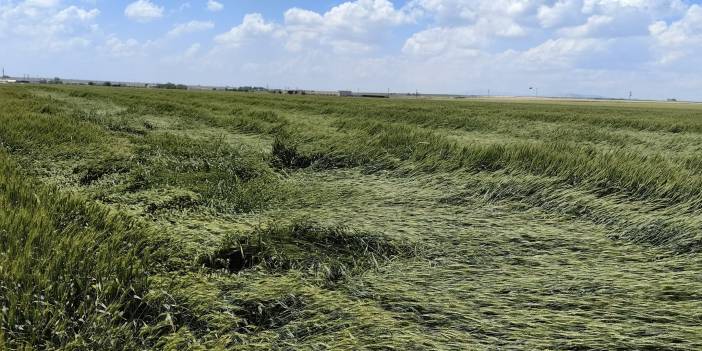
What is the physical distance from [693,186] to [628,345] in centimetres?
362

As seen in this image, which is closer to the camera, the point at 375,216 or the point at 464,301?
the point at 464,301

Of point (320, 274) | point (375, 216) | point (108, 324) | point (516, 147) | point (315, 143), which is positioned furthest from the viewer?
point (315, 143)

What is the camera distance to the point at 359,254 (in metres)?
3.91

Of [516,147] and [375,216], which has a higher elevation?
[516,147]

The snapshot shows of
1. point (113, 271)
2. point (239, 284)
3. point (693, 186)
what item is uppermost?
point (693, 186)

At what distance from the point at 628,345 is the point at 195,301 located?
2321 millimetres

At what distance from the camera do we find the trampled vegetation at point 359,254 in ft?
8.09

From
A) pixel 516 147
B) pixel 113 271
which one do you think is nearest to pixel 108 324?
pixel 113 271

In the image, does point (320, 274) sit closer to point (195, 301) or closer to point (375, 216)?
point (195, 301)

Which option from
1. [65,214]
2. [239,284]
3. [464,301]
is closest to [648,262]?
[464,301]

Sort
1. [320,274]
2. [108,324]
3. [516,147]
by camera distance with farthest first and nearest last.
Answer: [516,147] → [320,274] → [108,324]

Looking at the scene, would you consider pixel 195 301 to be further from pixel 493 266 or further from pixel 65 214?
pixel 493 266

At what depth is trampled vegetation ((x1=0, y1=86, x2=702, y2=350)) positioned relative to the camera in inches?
97.1

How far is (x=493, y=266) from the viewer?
3621 mm
